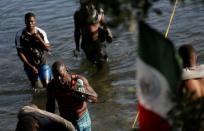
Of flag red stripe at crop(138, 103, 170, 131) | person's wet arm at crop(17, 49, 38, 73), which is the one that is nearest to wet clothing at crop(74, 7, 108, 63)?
person's wet arm at crop(17, 49, 38, 73)

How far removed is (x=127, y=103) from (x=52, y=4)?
818 cm

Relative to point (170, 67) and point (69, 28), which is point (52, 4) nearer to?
point (69, 28)

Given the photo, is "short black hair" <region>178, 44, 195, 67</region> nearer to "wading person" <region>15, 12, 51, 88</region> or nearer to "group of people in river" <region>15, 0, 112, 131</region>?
"group of people in river" <region>15, 0, 112, 131</region>

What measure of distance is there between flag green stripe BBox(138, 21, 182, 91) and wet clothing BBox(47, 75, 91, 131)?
3.95 metres

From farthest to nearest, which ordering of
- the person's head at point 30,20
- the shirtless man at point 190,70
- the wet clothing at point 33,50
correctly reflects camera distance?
the wet clothing at point 33,50 → the person's head at point 30,20 → the shirtless man at point 190,70

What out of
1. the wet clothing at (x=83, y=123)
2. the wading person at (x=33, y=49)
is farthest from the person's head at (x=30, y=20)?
the wet clothing at (x=83, y=123)

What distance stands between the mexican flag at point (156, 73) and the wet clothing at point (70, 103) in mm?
3764

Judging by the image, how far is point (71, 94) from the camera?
285 inches

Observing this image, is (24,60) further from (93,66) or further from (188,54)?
(188,54)

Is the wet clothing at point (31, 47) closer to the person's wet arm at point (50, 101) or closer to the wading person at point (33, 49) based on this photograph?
the wading person at point (33, 49)

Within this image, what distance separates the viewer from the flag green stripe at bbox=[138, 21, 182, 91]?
323 centimetres

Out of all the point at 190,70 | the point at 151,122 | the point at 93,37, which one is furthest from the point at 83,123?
the point at 151,122

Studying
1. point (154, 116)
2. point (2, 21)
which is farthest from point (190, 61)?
point (2, 21)

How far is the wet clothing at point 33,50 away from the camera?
10.0m
